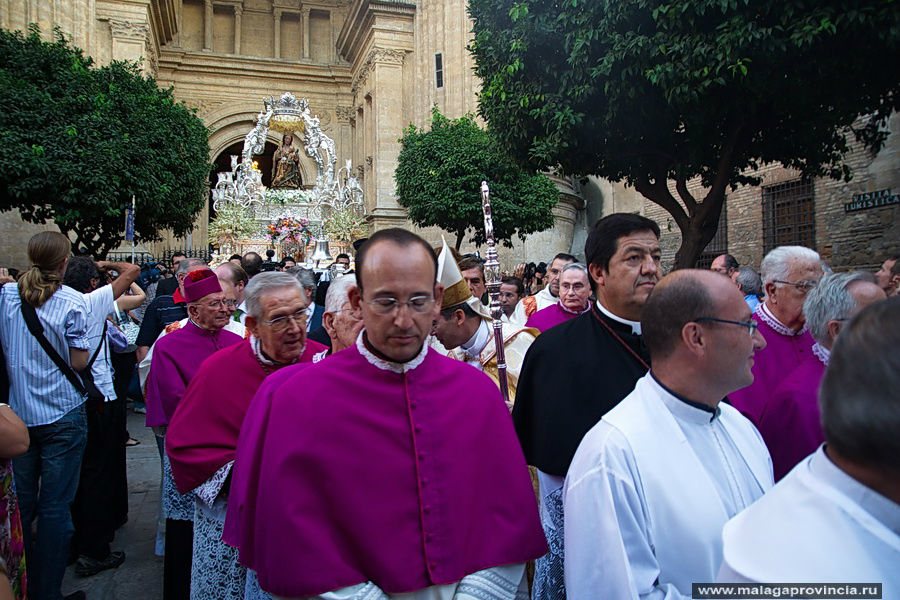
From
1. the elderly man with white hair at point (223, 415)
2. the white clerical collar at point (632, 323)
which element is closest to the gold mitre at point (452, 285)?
the elderly man with white hair at point (223, 415)

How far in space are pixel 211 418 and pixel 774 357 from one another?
3.10 m

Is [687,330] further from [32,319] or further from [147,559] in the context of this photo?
[147,559]

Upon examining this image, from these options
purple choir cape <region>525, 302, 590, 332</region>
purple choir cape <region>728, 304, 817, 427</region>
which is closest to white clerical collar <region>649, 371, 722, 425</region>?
purple choir cape <region>728, 304, 817, 427</region>

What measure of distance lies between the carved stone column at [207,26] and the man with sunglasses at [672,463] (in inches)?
1452

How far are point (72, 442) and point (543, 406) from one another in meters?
3.10

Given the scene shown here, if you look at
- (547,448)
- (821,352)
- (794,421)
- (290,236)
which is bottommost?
(547,448)

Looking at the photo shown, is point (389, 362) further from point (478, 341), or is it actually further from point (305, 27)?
point (305, 27)

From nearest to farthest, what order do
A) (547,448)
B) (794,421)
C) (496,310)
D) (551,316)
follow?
(794,421) → (547,448) → (496,310) → (551,316)

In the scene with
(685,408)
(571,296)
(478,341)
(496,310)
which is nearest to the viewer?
(685,408)

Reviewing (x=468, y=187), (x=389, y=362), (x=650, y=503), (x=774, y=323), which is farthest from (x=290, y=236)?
(x=650, y=503)

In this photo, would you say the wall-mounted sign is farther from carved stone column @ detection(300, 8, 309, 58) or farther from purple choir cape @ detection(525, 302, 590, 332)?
carved stone column @ detection(300, 8, 309, 58)

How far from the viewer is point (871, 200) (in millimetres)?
13117

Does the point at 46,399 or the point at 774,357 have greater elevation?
the point at 774,357

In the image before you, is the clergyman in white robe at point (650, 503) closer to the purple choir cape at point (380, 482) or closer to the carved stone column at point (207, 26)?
the purple choir cape at point (380, 482)
